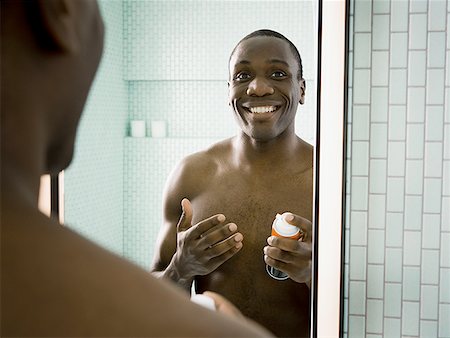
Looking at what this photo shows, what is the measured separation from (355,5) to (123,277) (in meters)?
1.47

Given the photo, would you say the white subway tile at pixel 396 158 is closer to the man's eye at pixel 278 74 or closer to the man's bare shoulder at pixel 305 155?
the man's bare shoulder at pixel 305 155

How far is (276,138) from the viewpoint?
73.0 inches

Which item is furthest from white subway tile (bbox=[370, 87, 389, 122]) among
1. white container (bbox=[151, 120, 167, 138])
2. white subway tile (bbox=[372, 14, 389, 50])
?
white container (bbox=[151, 120, 167, 138])

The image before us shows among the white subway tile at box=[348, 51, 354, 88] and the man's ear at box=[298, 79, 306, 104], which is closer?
the white subway tile at box=[348, 51, 354, 88]

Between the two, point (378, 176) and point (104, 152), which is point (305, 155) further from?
point (104, 152)

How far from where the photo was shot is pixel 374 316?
173cm

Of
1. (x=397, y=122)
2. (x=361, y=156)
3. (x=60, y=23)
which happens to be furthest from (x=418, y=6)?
(x=60, y=23)

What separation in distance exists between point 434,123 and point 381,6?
1.03 ft

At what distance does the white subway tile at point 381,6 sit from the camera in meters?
1.67

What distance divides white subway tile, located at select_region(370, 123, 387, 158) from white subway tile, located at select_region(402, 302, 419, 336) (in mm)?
379

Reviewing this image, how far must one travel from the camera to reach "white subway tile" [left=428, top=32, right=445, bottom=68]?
1.65 metres

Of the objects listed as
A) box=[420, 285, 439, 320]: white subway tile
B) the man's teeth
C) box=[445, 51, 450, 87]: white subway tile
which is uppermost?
box=[445, 51, 450, 87]: white subway tile

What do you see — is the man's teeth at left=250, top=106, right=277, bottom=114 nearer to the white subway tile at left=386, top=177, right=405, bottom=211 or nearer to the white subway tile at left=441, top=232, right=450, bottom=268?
the white subway tile at left=386, top=177, right=405, bottom=211

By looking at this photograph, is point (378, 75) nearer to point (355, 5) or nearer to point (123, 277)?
point (355, 5)
